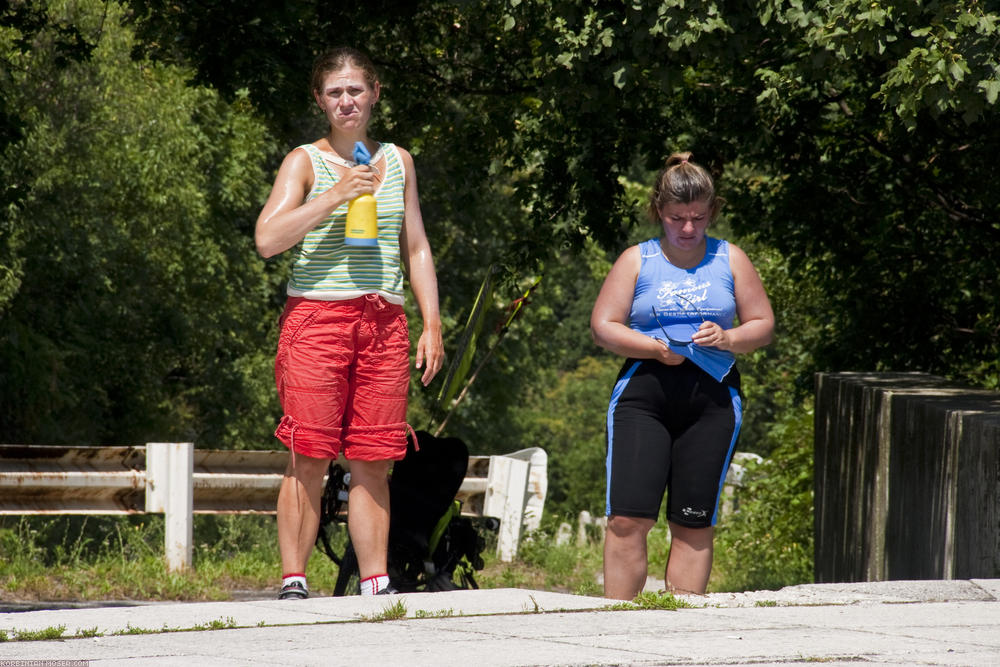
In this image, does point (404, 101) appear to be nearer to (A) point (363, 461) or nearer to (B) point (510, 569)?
(B) point (510, 569)

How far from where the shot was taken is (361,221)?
4805 millimetres

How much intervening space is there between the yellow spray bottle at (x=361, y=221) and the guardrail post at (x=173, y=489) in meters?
4.19

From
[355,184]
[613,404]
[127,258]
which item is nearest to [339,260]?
[355,184]

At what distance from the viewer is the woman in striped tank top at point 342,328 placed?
479 centimetres

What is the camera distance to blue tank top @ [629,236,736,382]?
16.2 feet

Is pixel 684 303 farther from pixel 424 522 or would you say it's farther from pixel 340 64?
pixel 424 522

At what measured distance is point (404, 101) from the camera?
1196 centimetres

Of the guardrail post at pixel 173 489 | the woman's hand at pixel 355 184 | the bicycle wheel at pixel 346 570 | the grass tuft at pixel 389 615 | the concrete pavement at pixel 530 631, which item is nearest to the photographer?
the concrete pavement at pixel 530 631

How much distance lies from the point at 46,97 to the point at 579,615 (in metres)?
17.3

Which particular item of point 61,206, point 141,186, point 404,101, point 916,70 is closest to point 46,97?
point 61,206

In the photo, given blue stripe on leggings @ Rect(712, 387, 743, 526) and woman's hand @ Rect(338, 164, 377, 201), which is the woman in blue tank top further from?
woman's hand @ Rect(338, 164, 377, 201)

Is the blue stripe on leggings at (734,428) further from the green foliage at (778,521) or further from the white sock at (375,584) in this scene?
the green foliage at (778,521)

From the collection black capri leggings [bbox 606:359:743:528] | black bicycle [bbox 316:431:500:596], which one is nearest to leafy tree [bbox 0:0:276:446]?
black bicycle [bbox 316:431:500:596]

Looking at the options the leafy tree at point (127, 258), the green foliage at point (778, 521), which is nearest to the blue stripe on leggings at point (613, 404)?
the green foliage at point (778, 521)
